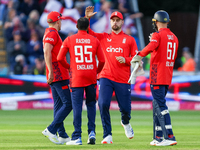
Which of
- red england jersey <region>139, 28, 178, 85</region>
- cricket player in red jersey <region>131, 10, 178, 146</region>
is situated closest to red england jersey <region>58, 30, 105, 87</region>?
cricket player in red jersey <region>131, 10, 178, 146</region>

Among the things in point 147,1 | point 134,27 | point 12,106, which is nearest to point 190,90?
point 134,27

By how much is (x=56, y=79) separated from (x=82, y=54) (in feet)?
2.46

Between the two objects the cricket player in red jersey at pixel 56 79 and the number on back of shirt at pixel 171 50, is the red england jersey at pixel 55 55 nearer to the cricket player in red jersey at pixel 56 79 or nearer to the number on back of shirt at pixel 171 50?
the cricket player in red jersey at pixel 56 79

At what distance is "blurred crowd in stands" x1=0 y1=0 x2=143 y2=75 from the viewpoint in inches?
749

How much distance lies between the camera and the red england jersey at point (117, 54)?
30.0 feet

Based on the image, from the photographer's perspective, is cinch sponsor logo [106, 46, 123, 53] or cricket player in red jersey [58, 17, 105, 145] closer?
cricket player in red jersey [58, 17, 105, 145]

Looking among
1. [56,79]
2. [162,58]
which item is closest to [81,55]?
[56,79]

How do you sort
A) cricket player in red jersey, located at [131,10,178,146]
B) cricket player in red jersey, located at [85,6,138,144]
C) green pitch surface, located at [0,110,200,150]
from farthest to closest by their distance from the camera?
cricket player in red jersey, located at [85,6,138,144] → cricket player in red jersey, located at [131,10,178,146] → green pitch surface, located at [0,110,200,150]

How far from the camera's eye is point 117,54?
30.0 ft

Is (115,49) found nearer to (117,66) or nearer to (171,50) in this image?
(117,66)

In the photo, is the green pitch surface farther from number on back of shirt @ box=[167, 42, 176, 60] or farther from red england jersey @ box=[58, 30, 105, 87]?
number on back of shirt @ box=[167, 42, 176, 60]

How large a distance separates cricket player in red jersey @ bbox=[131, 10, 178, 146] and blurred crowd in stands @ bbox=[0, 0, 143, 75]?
34.4 feet

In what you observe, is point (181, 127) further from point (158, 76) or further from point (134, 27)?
point (134, 27)

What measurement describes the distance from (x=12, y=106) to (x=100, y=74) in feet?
30.9
